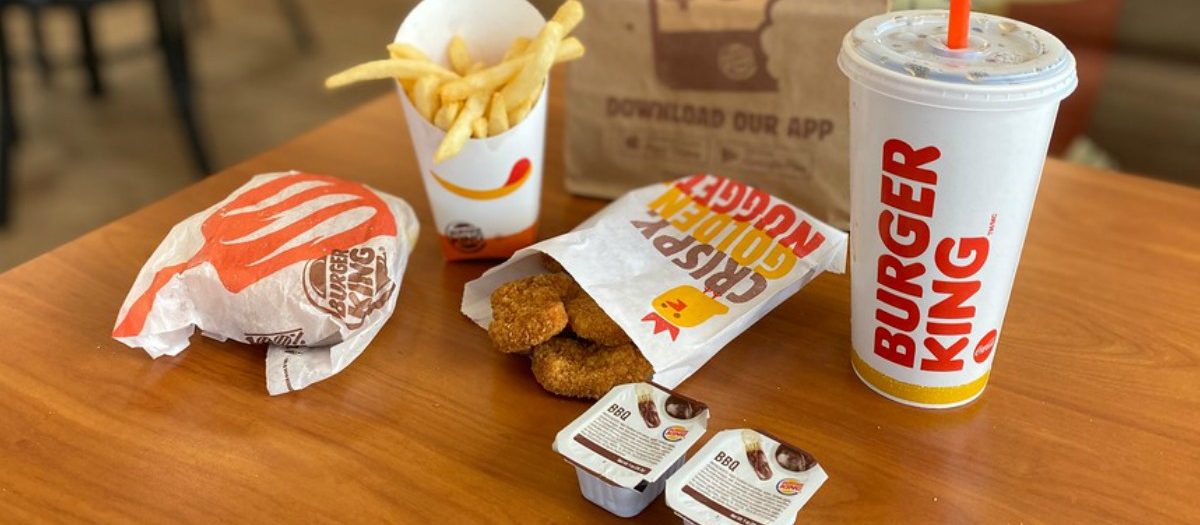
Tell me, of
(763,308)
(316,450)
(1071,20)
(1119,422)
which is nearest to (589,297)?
(763,308)

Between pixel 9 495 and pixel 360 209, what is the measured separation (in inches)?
14.8

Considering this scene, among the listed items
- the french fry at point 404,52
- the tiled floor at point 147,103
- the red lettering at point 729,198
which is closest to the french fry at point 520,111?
the french fry at point 404,52

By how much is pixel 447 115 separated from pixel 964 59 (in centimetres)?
45

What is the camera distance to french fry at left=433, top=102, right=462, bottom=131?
89 centimetres

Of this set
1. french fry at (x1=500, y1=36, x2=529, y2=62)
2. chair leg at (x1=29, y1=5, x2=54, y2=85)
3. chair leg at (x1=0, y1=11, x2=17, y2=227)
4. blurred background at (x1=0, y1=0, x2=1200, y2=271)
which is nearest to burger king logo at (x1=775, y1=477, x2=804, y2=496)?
french fry at (x1=500, y1=36, x2=529, y2=62)

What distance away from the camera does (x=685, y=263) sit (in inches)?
35.1

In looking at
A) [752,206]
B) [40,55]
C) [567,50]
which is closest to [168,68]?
[40,55]

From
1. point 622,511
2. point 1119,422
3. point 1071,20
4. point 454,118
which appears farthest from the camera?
point 1071,20

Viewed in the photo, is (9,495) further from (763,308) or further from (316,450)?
(763,308)

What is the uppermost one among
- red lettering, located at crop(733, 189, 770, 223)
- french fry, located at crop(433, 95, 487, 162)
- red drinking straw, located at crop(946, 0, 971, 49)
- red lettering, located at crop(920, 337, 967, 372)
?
red drinking straw, located at crop(946, 0, 971, 49)

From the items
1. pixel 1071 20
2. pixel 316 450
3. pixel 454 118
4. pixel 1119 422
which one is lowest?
pixel 1071 20

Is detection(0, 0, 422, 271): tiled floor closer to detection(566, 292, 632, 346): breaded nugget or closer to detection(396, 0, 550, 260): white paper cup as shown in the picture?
detection(396, 0, 550, 260): white paper cup

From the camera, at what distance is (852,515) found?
69 cm

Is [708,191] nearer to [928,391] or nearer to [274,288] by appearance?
[928,391]
